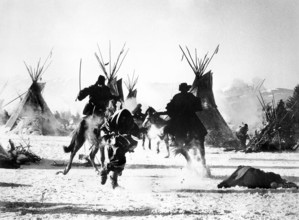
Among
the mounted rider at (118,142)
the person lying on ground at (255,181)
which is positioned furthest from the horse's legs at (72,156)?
the person lying on ground at (255,181)

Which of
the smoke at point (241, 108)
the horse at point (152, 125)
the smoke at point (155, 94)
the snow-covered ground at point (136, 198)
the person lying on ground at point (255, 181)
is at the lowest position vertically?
the snow-covered ground at point (136, 198)

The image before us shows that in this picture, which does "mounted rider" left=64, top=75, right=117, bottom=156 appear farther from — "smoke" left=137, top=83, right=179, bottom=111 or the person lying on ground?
"smoke" left=137, top=83, right=179, bottom=111

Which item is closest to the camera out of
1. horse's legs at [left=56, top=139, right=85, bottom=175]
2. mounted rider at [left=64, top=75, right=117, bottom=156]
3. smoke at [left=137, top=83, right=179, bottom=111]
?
horse's legs at [left=56, top=139, right=85, bottom=175]

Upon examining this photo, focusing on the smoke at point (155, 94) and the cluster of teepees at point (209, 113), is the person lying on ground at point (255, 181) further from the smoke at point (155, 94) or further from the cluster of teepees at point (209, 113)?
the smoke at point (155, 94)

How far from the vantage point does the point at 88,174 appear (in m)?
7.50

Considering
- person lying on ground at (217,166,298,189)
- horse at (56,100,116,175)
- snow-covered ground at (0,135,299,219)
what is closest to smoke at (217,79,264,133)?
horse at (56,100,116,175)

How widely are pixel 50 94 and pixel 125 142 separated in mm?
56141

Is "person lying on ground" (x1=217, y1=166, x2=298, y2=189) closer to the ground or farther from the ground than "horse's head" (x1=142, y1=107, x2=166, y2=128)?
closer to the ground

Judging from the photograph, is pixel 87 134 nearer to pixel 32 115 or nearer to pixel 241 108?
pixel 32 115

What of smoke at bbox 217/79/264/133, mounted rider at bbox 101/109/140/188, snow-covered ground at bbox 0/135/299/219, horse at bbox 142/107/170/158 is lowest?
snow-covered ground at bbox 0/135/299/219

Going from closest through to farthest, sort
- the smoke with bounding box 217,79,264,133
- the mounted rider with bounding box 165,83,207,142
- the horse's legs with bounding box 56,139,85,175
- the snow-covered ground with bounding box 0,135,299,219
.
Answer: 1. the snow-covered ground with bounding box 0,135,299,219
2. the horse's legs with bounding box 56,139,85,175
3. the mounted rider with bounding box 165,83,207,142
4. the smoke with bounding box 217,79,264,133

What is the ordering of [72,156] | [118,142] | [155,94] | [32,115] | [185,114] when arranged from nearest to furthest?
[118,142]
[72,156]
[185,114]
[32,115]
[155,94]

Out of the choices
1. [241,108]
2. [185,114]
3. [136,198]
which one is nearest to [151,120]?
[185,114]

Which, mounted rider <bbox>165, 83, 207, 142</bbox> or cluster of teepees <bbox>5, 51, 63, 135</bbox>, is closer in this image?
mounted rider <bbox>165, 83, 207, 142</bbox>
